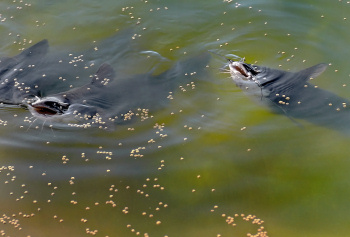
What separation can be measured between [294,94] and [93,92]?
2.41 meters

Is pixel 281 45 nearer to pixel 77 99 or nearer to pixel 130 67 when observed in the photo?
pixel 130 67

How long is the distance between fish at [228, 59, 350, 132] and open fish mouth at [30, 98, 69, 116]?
2101 millimetres

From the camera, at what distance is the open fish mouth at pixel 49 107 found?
5570 millimetres

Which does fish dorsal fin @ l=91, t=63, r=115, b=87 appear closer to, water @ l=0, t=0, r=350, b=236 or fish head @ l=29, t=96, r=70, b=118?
water @ l=0, t=0, r=350, b=236

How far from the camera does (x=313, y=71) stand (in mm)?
5898

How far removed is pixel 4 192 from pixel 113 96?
176 centimetres

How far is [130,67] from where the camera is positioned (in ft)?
21.2

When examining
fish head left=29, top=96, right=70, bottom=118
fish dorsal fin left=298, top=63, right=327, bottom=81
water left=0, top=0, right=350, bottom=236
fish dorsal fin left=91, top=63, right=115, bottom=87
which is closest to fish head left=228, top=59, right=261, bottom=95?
water left=0, top=0, right=350, bottom=236

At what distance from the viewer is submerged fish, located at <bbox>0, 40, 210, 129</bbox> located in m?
5.58

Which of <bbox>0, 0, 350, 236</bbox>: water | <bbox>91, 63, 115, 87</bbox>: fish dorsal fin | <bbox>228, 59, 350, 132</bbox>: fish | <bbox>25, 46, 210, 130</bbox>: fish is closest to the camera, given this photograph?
<bbox>0, 0, 350, 236</bbox>: water

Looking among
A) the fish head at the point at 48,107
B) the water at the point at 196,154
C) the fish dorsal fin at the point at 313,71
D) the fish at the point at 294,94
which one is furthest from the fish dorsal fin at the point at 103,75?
the fish dorsal fin at the point at 313,71

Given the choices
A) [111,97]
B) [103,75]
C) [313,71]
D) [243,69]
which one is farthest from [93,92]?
[313,71]

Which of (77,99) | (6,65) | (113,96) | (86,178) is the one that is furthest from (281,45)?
(6,65)

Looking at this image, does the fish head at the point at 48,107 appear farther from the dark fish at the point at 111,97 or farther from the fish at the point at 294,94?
the fish at the point at 294,94
